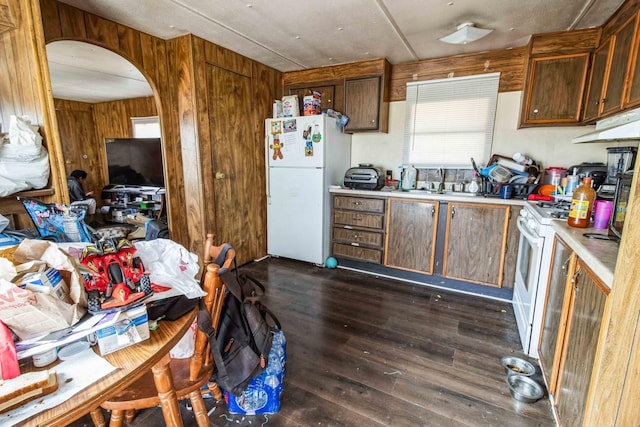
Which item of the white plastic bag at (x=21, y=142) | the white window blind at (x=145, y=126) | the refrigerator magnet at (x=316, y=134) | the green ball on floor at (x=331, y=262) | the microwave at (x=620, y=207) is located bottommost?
the green ball on floor at (x=331, y=262)

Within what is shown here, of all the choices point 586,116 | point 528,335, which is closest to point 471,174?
point 586,116

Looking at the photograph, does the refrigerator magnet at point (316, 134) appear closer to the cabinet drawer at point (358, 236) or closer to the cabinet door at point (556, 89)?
the cabinet drawer at point (358, 236)

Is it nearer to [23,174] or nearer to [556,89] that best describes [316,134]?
[556,89]

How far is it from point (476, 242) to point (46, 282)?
297cm

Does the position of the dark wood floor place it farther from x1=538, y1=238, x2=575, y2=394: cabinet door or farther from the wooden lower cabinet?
the wooden lower cabinet

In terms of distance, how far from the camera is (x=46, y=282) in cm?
76

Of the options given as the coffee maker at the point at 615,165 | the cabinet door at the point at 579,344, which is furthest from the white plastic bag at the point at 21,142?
the coffee maker at the point at 615,165

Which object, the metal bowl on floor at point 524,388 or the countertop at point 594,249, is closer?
the countertop at point 594,249

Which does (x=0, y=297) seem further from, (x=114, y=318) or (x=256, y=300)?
(x=256, y=300)

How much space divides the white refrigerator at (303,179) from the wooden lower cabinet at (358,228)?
0.42ft

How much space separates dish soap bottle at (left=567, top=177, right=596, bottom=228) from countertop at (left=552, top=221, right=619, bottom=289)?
4 centimetres

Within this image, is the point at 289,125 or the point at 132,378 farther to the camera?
the point at 289,125

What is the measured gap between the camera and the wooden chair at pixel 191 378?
3.52 ft

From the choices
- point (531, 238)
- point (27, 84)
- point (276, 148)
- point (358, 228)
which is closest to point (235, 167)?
point (276, 148)
